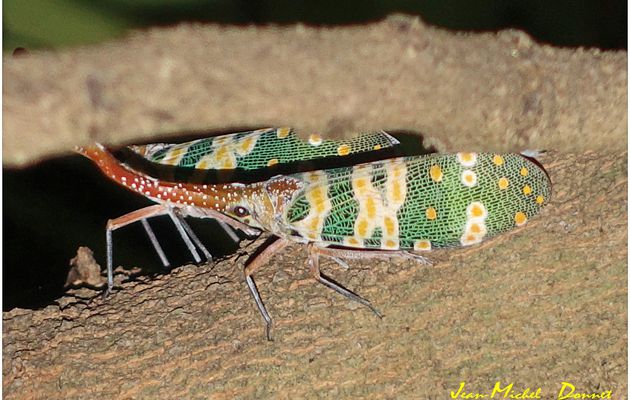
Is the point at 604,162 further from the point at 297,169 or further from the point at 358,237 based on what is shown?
the point at 297,169

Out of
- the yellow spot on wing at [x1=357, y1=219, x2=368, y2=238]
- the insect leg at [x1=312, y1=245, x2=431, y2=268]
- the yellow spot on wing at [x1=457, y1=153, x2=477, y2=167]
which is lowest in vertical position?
the insect leg at [x1=312, y1=245, x2=431, y2=268]

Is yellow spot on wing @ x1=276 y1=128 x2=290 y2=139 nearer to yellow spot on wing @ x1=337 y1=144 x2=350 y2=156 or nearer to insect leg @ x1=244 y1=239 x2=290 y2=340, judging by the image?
yellow spot on wing @ x1=337 y1=144 x2=350 y2=156

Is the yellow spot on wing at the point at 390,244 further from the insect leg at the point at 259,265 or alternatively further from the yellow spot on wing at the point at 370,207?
the insect leg at the point at 259,265

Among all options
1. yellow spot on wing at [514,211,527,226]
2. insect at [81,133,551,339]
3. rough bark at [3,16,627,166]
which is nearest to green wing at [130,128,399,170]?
insect at [81,133,551,339]

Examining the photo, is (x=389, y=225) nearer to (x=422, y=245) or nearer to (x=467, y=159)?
(x=422, y=245)

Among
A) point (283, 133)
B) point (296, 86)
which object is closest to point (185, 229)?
point (283, 133)
